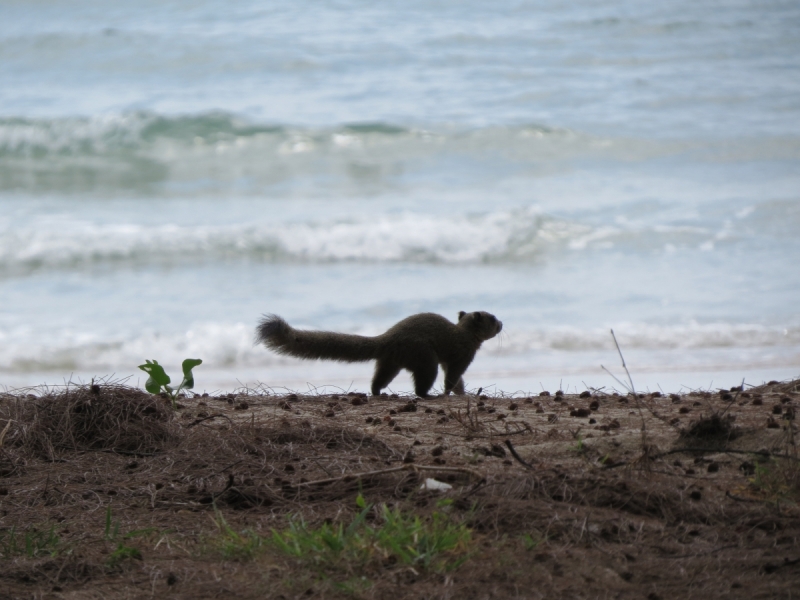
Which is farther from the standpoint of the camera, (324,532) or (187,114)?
(187,114)

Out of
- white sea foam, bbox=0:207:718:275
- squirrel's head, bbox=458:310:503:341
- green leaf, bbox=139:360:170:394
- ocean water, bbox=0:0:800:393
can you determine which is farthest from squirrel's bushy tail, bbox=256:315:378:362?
white sea foam, bbox=0:207:718:275

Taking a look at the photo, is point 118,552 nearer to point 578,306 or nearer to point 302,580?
point 302,580

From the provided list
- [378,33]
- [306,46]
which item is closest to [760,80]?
[378,33]

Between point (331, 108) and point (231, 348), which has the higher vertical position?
point (331, 108)

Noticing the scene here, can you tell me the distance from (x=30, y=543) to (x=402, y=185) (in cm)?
1342

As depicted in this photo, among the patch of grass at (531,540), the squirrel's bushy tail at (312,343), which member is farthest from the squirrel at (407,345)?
the patch of grass at (531,540)

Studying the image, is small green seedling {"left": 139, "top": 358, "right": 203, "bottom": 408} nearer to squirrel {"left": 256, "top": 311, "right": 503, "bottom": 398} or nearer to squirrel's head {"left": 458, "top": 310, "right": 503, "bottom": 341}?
squirrel {"left": 256, "top": 311, "right": 503, "bottom": 398}

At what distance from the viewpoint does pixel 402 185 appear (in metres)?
16.4

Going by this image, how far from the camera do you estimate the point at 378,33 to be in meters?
21.8

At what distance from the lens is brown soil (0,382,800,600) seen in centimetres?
295

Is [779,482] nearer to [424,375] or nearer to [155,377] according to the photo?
[424,375]

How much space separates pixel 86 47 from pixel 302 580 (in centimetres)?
2013

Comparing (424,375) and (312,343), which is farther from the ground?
(312,343)

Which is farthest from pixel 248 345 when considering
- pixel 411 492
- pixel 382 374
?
pixel 411 492
